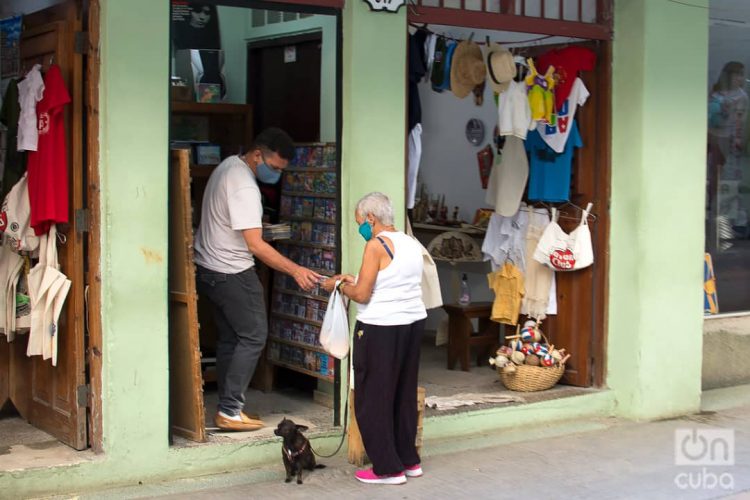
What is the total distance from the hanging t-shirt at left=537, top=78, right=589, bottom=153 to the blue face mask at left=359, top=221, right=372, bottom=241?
2.38m

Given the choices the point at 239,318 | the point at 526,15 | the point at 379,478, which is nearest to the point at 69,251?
the point at 239,318

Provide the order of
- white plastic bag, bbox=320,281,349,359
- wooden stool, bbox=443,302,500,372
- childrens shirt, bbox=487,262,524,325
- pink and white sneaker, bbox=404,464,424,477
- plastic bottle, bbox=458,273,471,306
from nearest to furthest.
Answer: white plastic bag, bbox=320,281,349,359 → pink and white sneaker, bbox=404,464,424,477 → childrens shirt, bbox=487,262,524,325 → wooden stool, bbox=443,302,500,372 → plastic bottle, bbox=458,273,471,306

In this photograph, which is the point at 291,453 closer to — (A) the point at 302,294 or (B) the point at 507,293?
(A) the point at 302,294

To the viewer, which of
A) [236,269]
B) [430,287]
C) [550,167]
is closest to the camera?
[236,269]

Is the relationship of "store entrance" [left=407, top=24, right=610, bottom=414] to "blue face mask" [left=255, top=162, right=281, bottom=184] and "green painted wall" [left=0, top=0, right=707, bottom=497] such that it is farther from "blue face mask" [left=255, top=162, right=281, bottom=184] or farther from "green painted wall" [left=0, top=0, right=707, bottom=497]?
"blue face mask" [left=255, top=162, right=281, bottom=184]

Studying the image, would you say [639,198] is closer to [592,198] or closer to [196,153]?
[592,198]

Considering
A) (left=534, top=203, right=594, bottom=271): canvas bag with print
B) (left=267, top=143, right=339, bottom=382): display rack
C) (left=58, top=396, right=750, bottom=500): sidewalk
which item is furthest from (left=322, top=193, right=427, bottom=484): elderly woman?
(left=534, top=203, right=594, bottom=271): canvas bag with print

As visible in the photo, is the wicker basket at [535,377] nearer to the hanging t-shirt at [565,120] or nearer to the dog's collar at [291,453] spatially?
the hanging t-shirt at [565,120]

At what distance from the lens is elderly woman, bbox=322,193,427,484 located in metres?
6.21

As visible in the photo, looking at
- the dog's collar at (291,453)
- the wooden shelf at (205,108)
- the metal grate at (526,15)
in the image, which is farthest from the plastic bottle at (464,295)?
the dog's collar at (291,453)

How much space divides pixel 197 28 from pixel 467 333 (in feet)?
11.1

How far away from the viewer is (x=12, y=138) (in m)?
6.69

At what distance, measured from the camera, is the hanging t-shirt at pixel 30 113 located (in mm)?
6332

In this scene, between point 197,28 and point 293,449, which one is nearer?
point 293,449
